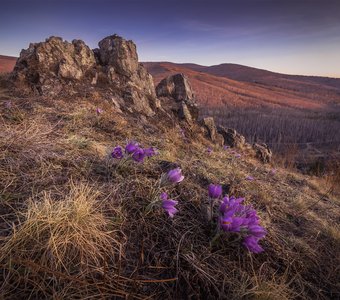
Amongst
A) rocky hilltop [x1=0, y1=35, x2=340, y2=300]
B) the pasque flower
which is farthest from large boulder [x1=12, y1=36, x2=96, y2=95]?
the pasque flower

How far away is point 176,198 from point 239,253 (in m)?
0.56

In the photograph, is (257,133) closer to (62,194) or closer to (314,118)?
(314,118)

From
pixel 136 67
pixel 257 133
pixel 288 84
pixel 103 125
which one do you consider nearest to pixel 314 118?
pixel 257 133

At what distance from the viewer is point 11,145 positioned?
202 cm

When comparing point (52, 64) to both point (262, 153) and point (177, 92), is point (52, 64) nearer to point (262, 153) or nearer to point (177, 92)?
point (177, 92)

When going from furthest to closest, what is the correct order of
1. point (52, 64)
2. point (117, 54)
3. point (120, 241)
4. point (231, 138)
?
point (231, 138) < point (117, 54) < point (52, 64) < point (120, 241)

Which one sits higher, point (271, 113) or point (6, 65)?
point (6, 65)

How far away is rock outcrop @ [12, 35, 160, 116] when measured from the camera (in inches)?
228

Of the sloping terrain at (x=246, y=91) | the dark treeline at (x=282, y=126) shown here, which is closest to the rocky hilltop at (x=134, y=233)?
the dark treeline at (x=282, y=126)

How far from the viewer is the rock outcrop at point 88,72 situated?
228 inches

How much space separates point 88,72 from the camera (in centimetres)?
695

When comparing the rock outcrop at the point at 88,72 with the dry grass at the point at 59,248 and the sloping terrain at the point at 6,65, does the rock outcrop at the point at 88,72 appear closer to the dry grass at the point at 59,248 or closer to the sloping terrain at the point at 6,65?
the dry grass at the point at 59,248

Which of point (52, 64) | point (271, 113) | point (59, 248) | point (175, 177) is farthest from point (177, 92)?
point (271, 113)

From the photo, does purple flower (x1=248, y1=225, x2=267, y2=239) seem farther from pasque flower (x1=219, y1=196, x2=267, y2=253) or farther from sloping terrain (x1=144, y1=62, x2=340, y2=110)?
sloping terrain (x1=144, y1=62, x2=340, y2=110)
